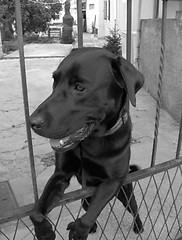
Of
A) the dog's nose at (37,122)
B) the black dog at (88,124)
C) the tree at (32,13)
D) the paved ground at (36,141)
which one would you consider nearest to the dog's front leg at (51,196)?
the black dog at (88,124)

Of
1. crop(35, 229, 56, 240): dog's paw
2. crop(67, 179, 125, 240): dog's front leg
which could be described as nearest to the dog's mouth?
crop(67, 179, 125, 240): dog's front leg

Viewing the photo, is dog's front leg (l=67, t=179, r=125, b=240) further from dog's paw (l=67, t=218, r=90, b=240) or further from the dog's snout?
the dog's snout

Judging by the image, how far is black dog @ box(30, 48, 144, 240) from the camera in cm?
115

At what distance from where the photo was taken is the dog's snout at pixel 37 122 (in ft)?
3.62

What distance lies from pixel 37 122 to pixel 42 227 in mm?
→ 588

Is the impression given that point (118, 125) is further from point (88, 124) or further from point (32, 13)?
point (32, 13)

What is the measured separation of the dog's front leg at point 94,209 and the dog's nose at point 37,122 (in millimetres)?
473

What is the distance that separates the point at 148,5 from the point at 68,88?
555 cm

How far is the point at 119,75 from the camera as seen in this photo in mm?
1257

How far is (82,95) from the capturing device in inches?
45.6

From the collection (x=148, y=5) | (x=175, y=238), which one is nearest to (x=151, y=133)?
(x=175, y=238)

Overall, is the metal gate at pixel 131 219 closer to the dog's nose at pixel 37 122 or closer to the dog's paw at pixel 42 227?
the dog's paw at pixel 42 227

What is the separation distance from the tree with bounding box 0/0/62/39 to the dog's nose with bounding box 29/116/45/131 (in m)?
15.6

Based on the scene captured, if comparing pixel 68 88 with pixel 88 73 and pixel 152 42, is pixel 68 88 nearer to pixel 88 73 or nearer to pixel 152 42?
pixel 88 73
